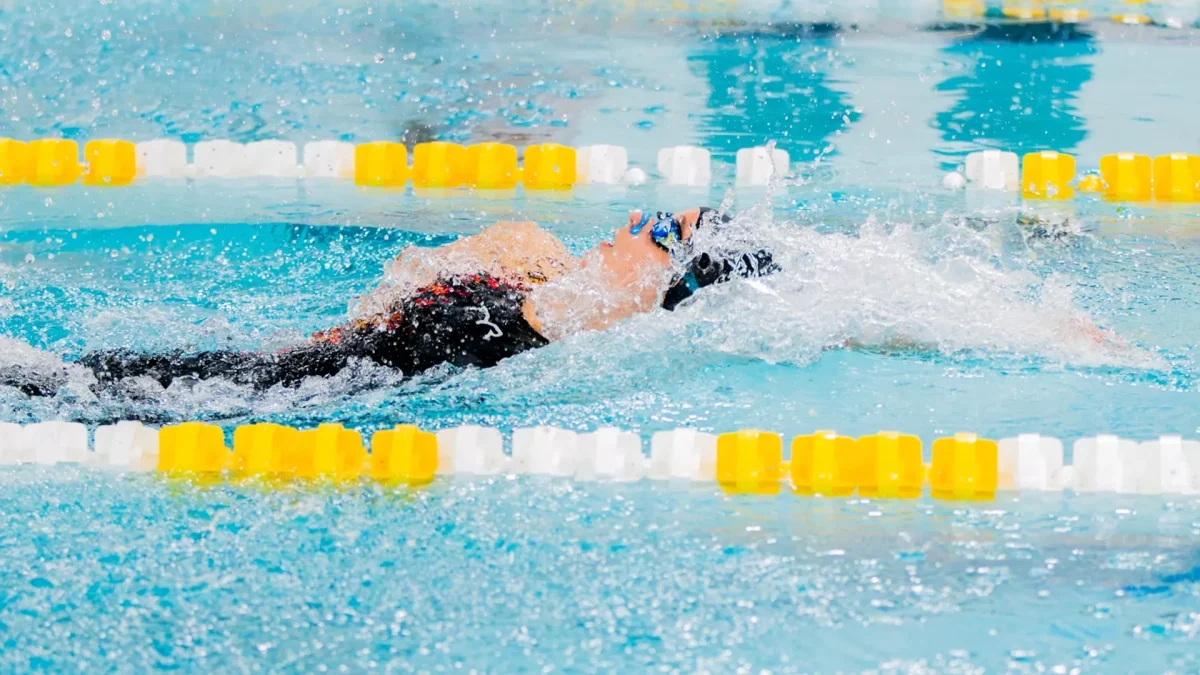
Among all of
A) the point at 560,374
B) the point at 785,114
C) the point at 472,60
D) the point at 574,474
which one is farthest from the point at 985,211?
the point at 472,60

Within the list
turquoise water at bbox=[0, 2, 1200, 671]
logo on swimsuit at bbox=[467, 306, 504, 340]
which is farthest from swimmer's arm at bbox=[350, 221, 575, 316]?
turquoise water at bbox=[0, 2, 1200, 671]

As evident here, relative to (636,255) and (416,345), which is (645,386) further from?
(416,345)

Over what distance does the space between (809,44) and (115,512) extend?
14.8ft

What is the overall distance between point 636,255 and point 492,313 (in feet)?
1.03

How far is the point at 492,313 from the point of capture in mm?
2900

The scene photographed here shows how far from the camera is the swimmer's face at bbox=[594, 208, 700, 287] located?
286cm

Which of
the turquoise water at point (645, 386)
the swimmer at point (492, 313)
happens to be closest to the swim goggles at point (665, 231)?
the swimmer at point (492, 313)

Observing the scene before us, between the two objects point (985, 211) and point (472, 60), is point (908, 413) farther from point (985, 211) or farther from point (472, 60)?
point (472, 60)

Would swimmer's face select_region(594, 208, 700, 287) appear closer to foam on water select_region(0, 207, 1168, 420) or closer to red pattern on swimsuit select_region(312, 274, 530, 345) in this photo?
foam on water select_region(0, 207, 1168, 420)

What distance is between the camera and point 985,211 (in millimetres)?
4359

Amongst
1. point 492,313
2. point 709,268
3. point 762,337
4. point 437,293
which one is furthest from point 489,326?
point 762,337

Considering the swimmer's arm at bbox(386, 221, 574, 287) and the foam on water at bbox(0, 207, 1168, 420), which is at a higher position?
the swimmer's arm at bbox(386, 221, 574, 287)

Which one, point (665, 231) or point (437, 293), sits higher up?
point (665, 231)

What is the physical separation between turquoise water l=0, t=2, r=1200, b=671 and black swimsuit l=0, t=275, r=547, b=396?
0.05 m
